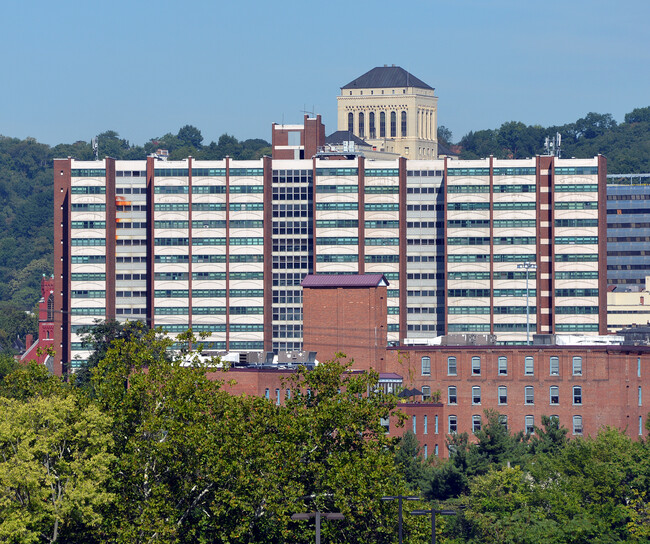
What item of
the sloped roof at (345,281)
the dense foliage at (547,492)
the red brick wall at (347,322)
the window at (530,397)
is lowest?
the dense foliage at (547,492)

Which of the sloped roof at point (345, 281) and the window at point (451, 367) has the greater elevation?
the sloped roof at point (345, 281)

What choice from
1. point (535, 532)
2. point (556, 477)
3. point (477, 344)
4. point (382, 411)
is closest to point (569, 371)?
point (477, 344)

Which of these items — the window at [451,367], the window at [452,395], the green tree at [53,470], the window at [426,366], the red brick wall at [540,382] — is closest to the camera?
the green tree at [53,470]

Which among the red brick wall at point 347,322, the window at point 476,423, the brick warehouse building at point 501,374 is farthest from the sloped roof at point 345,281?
the window at point 476,423

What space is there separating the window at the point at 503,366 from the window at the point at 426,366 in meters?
8.38

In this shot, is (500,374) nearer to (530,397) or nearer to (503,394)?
(503,394)

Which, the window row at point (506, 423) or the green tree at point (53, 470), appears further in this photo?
the window row at point (506, 423)

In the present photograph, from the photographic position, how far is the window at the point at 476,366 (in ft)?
545

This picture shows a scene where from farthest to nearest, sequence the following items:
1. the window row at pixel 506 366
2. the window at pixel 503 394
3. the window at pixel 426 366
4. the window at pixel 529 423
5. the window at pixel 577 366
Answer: the window at pixel 426 366, the window at pixel 503 394, the window at pixel 529 423, the window row at pixel 506 366, the window at pixel 577 366

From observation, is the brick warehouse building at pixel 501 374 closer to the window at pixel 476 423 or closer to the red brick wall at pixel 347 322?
the window at pixel 476 423

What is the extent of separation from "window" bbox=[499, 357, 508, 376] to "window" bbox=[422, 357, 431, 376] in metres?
8.38

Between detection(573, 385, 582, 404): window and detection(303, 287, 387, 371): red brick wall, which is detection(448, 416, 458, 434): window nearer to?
detection(303, 287, 387, 371): red brick wall

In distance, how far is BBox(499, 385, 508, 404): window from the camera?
166125 millimetres

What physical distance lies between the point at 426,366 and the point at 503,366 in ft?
29.8
